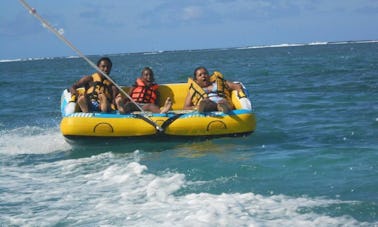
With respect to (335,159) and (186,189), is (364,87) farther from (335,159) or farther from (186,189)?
(186,189)

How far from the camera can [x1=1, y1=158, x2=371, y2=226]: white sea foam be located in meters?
3.91

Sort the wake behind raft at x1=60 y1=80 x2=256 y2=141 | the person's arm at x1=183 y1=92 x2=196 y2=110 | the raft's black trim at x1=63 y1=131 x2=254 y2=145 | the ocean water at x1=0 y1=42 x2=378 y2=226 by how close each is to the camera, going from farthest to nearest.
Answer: the person's arm at x1=183 y1=92 x2=196 y2=110, the raft's black trim at x1=63 y1=131 x2=254 y2=145, the wake behind raft at x1=60 y1=80 x2=256 y2=141, the ocean water at x1=0 y1=42 x2=378 y2=226

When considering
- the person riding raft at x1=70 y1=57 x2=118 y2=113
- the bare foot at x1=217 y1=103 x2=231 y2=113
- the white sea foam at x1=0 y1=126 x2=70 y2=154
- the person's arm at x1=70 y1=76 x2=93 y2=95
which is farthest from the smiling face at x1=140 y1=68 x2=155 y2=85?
the white sea foam at x1=0 y1=126 x2=70 y2=154

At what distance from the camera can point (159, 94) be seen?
314 inches

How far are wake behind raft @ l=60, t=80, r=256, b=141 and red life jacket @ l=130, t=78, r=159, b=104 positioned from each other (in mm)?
654

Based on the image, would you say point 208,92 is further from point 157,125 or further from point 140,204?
point 140,204

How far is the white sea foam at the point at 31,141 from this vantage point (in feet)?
23.9

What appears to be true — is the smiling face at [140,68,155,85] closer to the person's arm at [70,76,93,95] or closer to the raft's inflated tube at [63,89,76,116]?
the person's arm at [70,76,93,95]

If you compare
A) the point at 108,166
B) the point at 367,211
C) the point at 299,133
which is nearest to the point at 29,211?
the point at 108,166

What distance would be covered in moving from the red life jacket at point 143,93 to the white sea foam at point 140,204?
78.0 inches

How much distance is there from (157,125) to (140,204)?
2.31m

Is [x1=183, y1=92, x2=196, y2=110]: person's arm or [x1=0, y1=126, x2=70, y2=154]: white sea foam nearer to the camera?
[x1=0, y1=126, x2=70, y2=154]: white sea foam

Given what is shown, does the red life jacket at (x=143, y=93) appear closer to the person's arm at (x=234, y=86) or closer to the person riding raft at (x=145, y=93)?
the person riding raft at (x=145, y=93)

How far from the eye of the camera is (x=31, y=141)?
26.2 ft
